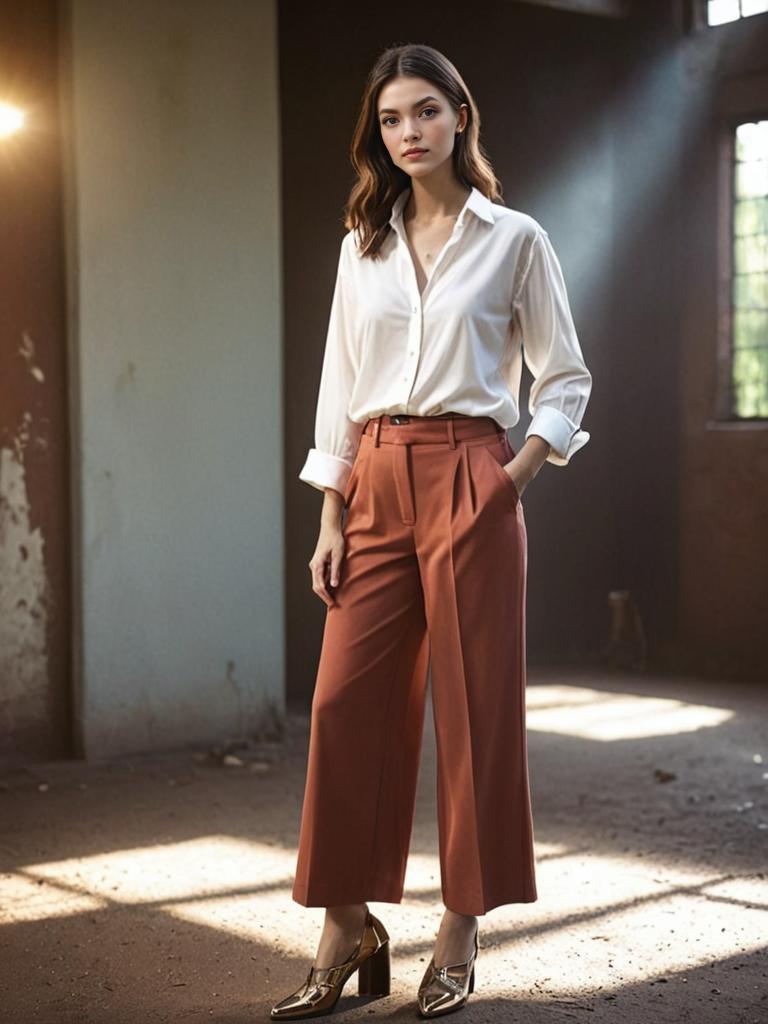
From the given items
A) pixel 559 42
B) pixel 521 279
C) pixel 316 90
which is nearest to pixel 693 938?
pixel 521 279

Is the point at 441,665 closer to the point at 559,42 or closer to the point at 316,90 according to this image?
the point at 316,90

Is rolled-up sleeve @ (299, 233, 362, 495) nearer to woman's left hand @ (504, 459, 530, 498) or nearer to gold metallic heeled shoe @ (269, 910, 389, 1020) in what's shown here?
woman's left hand @ (504, 459, 530, 498)

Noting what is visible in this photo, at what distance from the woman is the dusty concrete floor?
0.30m

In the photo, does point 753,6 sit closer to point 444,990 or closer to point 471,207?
point 471,207

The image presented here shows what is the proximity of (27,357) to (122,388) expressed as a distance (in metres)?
0.35

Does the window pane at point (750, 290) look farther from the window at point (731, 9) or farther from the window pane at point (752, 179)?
the window at point (731, 9)

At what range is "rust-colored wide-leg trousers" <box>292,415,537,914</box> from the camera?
2734 mm

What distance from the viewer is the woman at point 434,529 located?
2.72 m

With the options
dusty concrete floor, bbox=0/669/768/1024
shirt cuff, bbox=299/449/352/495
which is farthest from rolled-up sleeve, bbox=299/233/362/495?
dusty concrete floor, bbox=0/669/768/1024

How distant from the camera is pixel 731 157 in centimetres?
764

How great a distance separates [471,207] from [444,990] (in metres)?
1.50

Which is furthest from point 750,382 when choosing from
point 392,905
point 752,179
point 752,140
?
point 392,905

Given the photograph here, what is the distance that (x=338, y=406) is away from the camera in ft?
9.42

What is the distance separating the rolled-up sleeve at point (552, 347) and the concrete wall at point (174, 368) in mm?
2791
